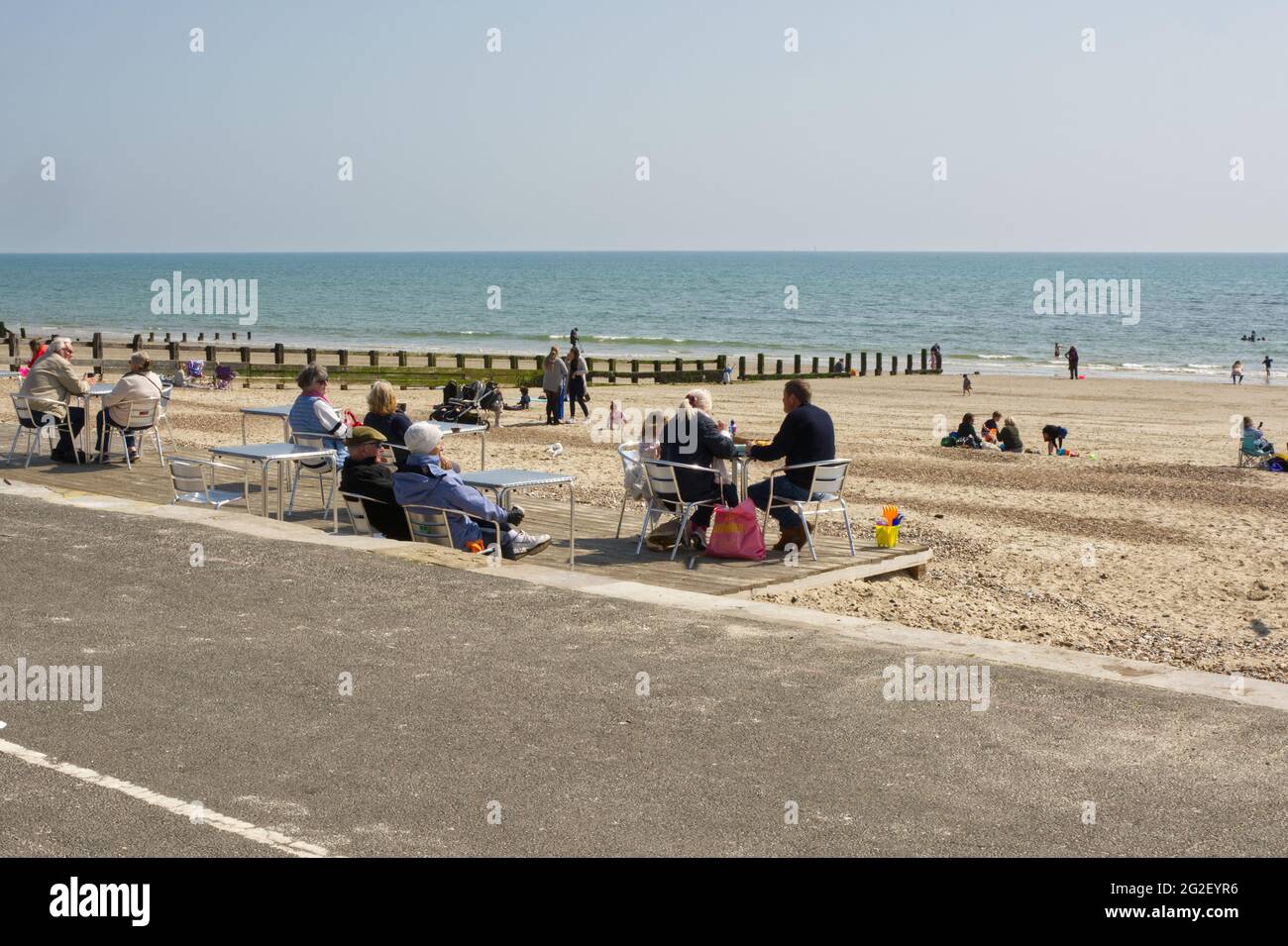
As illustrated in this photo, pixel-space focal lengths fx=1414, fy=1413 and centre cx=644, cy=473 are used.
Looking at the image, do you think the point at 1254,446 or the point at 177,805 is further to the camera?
the point at 1254,446

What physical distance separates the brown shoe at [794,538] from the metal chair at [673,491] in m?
0.55

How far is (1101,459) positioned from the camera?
859 inches

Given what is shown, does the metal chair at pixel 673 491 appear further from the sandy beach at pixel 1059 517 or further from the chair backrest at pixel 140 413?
the chair backrest at pixel 140 413

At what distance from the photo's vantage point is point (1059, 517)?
15.2 metres

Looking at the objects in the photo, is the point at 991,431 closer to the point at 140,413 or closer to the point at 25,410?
the point at 140,413

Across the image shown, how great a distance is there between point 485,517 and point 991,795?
5.41m

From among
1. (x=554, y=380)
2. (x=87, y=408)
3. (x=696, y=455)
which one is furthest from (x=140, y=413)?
(x=554, y=380)

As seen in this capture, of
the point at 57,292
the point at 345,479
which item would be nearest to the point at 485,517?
the point at 345,479

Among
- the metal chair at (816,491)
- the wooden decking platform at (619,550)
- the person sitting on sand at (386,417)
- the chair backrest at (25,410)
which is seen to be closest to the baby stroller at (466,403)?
the chair backrest at (25,410)

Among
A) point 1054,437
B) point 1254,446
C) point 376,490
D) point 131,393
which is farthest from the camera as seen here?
point 1054,437

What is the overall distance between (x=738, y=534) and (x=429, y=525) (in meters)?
2.22

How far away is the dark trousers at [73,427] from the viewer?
568 inches

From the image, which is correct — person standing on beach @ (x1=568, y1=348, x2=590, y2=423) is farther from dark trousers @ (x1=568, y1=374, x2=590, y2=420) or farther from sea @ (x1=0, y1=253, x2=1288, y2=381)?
sea @ (x1=0, y1=253, x2=1288, y2=381)
